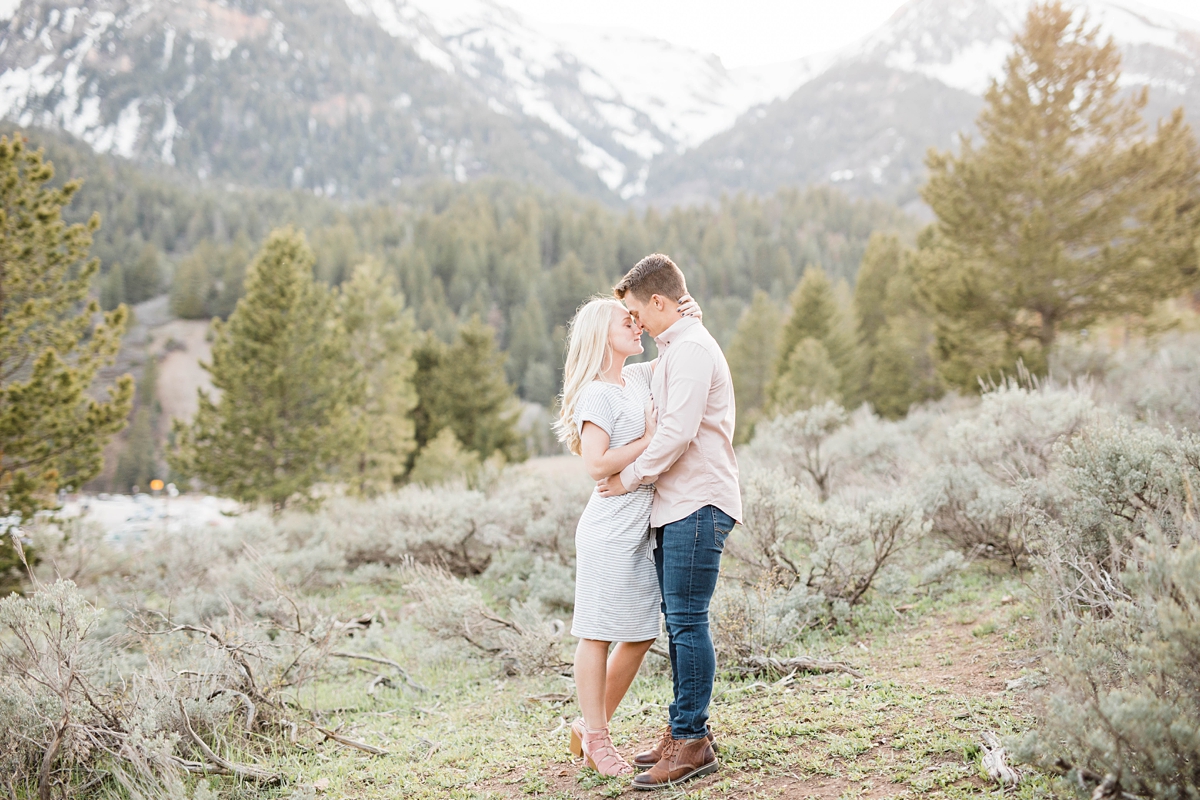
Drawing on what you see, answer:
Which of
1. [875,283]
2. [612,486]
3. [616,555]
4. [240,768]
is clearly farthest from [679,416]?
[875,283]

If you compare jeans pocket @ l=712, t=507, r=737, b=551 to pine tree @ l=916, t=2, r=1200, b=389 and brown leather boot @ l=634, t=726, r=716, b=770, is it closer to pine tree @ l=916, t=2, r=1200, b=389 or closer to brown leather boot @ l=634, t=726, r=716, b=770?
brown leather boot @ l=634, t=726, r=716, b=770

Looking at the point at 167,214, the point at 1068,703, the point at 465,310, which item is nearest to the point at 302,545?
the point at 1068,703

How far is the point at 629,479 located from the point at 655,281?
870mm

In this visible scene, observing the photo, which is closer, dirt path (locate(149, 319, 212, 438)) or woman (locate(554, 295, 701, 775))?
woman (locate(554, 295, 701, 775))

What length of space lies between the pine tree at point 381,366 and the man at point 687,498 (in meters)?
22.6

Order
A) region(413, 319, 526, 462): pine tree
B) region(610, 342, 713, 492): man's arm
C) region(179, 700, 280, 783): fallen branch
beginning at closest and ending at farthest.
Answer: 1. region(610, 342, 713, 492): man's arm
2. region(179, 700, 280, 783): fallen branch
3. region(413, 319, 526, 462): pine tree

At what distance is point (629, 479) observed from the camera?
310cm

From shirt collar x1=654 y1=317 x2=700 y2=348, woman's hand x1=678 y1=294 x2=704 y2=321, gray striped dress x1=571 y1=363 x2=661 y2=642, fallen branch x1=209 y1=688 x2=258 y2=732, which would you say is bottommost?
fallen branch x1=209 y1=688 x2=258 y2=732

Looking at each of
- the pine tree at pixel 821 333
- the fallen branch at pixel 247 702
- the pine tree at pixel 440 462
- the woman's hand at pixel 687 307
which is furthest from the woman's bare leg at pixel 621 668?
the pine tree at pixel 821 333

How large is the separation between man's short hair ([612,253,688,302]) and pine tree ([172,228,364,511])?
18.3 metres

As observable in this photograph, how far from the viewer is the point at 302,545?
1223 centimetres

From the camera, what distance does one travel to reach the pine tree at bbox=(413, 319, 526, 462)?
27844mm

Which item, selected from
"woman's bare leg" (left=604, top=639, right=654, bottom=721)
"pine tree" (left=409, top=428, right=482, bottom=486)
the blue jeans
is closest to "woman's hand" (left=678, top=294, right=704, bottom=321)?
the blue jeans

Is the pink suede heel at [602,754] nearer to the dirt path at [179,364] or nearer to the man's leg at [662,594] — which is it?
the man's leg at [662,594]
